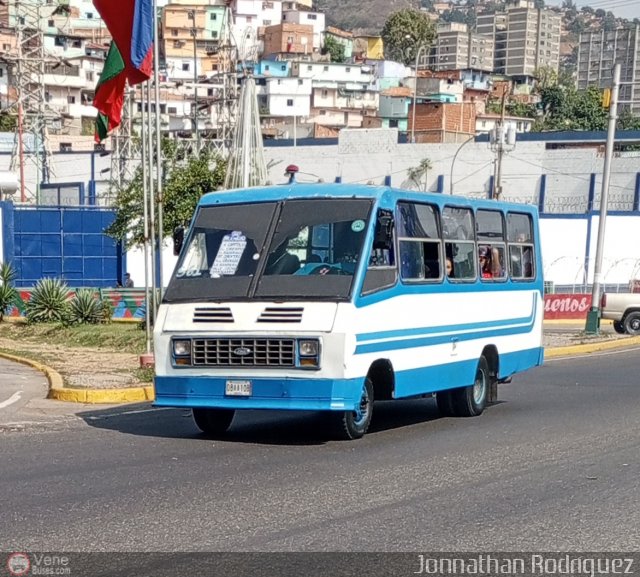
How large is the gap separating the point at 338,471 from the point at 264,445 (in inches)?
71.4

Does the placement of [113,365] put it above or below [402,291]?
below

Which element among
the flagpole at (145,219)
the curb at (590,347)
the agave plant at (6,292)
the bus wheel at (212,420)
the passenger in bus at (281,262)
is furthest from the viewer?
the agave plant at (6,292)

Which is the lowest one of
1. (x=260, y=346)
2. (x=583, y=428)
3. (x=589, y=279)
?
(x=589, y=279)

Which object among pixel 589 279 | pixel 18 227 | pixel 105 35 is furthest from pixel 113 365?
pixel 105 35

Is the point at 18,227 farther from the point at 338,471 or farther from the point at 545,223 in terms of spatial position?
the point at 338,471

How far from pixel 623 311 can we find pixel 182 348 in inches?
997

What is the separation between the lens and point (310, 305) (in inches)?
464

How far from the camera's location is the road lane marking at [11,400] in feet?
51.9

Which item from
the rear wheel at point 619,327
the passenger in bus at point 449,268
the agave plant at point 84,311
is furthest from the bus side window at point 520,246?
the rear wheel at point 619,327

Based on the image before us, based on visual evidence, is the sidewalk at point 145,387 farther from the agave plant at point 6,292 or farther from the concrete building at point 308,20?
the concrete building at point 308,20

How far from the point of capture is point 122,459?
10.9m

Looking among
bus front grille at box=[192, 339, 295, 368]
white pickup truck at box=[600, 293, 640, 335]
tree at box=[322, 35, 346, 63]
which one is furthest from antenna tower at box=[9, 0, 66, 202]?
tree at box=[322, 35, 346, 63]

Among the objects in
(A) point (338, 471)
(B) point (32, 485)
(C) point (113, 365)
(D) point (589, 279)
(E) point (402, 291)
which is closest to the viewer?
(B) point (32, 485)

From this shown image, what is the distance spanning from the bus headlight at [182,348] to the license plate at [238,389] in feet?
1.93
